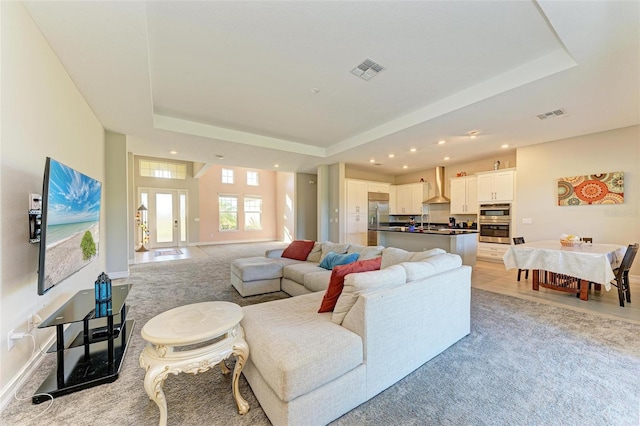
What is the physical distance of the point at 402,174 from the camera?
918 cm

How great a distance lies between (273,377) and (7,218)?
213 cm

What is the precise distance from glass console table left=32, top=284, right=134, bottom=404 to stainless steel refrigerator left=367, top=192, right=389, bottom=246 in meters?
6.50

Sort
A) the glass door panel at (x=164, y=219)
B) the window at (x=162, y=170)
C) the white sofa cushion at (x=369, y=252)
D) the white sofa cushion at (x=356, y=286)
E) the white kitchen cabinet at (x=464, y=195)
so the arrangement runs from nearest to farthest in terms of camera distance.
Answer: the white sofa cushion at (x=356, y=286) → the white sofa cushion at (x=369, y=252) → the white kitchen cabinet at (x=464, y=195) → the window at (x=162, y=170) → the glass door panel at (x=164, y=219)

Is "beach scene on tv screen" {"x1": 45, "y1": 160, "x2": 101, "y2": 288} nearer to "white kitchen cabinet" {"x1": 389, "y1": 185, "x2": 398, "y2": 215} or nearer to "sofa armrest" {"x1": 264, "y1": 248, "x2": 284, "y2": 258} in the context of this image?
"sofa armrest" {"x1": 264, "y1": 248, "x2": 284, "y2": 258}

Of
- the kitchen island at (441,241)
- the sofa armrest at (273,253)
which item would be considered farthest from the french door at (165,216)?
the kitchen island at (441,241)

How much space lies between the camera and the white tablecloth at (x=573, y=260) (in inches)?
118

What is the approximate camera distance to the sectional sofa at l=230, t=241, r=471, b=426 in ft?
4.38

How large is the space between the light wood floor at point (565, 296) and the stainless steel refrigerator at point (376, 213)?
3.24 metres

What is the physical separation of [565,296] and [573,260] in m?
0.83

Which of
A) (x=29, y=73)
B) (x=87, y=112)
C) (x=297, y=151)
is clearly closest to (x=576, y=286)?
(x=297, y=151)

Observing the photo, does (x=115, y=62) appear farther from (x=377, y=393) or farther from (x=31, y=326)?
(x=377, y=393)

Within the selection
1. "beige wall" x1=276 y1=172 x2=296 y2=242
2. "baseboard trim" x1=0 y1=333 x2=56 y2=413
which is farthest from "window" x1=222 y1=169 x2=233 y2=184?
"baseboard trim" x1=0 y1=333 x2=56 y2=413

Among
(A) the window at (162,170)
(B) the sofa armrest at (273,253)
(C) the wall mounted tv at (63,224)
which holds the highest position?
(A) the window at (162,170)

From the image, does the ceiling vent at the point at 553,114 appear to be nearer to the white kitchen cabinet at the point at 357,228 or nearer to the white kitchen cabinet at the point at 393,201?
the white kitchen cabinet at the point at 357,228
